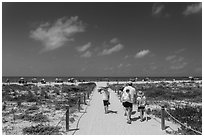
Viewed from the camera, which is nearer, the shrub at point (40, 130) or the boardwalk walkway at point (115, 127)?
the boardwalk walkway at point (115, 127)

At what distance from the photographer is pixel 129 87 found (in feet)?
34.9

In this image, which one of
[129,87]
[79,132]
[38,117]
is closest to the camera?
[79,132]

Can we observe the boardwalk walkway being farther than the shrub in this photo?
No

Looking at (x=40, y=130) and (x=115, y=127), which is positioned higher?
(x=115, y=127)

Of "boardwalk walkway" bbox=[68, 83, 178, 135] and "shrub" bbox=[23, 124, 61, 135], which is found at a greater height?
"boardwalk walkway" bbox=[68, 83, 178, 135]

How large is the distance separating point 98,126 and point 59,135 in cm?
191

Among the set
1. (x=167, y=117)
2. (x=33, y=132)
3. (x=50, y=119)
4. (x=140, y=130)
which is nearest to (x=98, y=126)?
(x=140, y=130)

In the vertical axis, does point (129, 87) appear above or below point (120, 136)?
above

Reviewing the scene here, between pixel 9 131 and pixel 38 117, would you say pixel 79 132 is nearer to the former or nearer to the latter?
pixel 9 131

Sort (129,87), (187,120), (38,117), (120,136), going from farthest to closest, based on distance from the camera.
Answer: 1. (38,117)
2. (187,120)
3. (129,87)
4. (120,136)

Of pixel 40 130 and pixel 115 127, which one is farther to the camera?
pixel 40 130

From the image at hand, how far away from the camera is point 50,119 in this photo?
1229 cm

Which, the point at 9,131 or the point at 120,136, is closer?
the point at 120,136

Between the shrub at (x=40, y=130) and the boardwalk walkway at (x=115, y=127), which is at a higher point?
the boardwalk walkway at (x=115, y=127)
